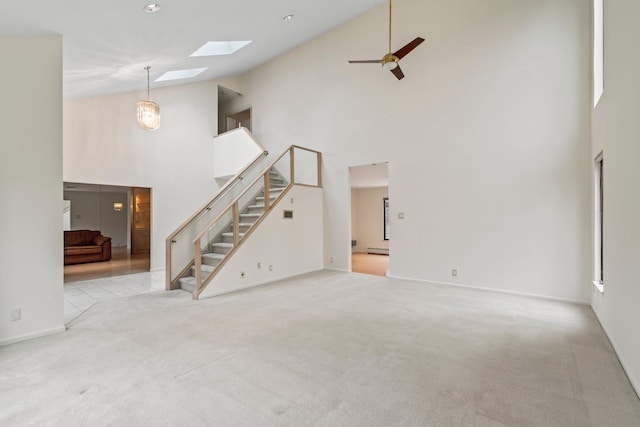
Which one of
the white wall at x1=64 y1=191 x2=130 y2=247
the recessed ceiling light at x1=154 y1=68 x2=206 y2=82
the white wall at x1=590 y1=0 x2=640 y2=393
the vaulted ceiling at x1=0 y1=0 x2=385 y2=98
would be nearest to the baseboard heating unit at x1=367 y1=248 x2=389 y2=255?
the vaulted ceiling at x1=0 y1=0 x2=385 y2=98

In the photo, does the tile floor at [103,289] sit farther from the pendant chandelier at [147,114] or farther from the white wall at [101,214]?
the white wall at [101,214]

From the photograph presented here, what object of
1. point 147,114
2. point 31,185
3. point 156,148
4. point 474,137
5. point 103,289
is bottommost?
point 103,289

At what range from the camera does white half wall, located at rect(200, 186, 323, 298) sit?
568cm

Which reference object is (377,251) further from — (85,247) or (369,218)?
(85,247)

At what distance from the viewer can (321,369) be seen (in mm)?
2752

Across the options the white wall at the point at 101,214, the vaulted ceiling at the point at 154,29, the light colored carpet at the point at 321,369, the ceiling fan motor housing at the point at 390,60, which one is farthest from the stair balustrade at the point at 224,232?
the white wall at the point at 101,214

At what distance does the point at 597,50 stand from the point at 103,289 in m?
8.93

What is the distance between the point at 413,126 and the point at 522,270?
3.37 meters

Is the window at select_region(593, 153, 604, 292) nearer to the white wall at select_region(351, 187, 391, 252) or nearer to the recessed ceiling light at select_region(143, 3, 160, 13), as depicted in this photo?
the recessed ceiling light at select_region(143, 3, 160, 13)

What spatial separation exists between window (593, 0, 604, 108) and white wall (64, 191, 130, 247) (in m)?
15.9

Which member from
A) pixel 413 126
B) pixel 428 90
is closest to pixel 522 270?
pixel 413 126

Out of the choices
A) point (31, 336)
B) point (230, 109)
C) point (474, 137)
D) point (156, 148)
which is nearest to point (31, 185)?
point (31, 336)

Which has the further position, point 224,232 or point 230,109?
point 230,109

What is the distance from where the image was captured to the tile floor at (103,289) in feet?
15.6
